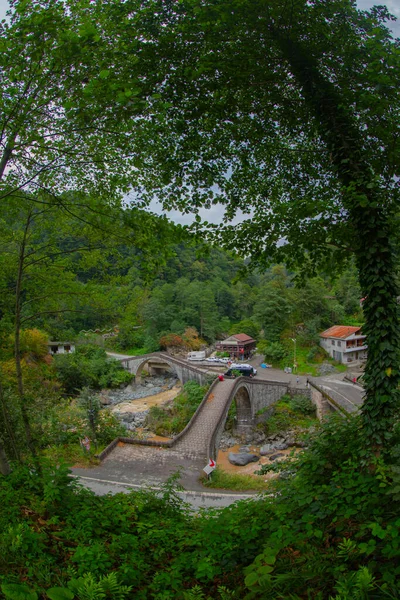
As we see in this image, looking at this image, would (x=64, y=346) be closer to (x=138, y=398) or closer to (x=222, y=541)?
(x=222, y=541)

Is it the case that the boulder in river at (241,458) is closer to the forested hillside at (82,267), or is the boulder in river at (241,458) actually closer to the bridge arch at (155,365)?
the bridge arch at (155,365)

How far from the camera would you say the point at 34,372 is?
7242 mm

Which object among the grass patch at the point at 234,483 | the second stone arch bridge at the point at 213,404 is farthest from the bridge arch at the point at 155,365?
the grass patch at the point at 234,483

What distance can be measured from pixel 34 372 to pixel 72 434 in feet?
17.2

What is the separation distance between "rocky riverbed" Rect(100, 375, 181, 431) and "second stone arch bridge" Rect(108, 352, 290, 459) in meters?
1.82

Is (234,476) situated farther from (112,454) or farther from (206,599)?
(206,599)

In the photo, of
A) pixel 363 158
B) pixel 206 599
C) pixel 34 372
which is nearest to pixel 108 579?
pixel 206 599

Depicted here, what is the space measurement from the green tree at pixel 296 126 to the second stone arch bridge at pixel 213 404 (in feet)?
40.8

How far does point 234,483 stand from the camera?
13219mm

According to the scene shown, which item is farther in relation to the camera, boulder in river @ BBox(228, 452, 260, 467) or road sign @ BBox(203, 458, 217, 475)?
boulder in river @ BBox(228, 452, 260, 467)

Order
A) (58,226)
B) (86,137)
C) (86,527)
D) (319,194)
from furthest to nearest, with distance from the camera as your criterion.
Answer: (58,226)
(319,194)
(86,137)
(86,527)

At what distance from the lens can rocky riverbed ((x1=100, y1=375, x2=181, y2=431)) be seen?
23.2 meters

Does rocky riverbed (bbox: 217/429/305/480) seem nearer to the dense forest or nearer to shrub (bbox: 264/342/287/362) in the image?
shrub (bbox: 264/342/287/362)

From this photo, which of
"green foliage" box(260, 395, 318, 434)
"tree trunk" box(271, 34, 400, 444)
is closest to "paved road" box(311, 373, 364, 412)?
"green foliage" box(260, 395, 318, 434)
